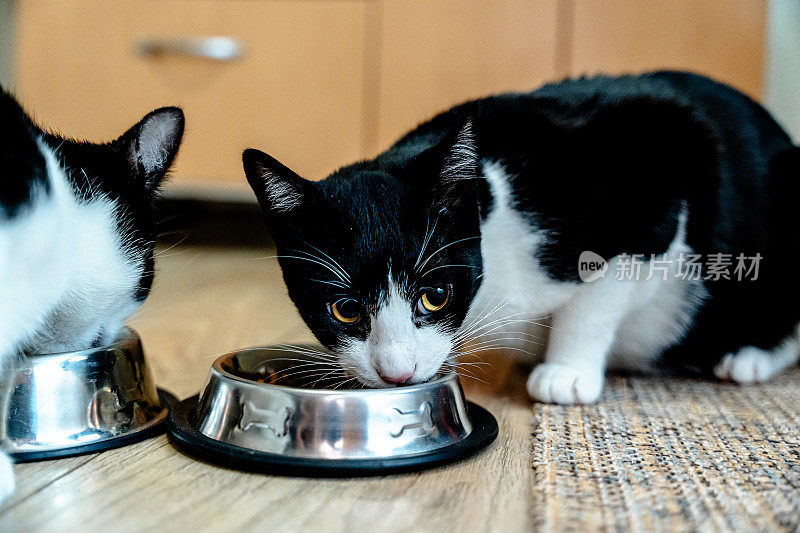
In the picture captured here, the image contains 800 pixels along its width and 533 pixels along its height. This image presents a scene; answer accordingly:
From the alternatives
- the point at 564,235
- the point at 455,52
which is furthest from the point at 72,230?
the point at 455,52

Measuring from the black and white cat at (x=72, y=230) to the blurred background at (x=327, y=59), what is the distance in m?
1.53

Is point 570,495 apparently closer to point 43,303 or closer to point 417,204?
point 417,204

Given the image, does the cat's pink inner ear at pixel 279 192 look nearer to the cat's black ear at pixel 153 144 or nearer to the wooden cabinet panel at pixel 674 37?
the cat's black ear at pixel 153 144

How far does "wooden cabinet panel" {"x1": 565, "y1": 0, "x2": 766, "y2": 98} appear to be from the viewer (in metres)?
2.28

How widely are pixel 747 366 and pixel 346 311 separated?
30.5 inches

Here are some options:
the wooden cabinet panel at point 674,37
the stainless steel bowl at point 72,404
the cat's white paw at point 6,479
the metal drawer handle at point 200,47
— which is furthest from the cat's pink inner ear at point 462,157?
the metal drawer handle at point 200,47

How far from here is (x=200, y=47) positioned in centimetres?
266

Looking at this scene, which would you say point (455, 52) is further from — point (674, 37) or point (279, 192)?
point (279, 192)

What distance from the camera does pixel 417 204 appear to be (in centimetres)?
104

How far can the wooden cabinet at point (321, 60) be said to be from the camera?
237 centimetres

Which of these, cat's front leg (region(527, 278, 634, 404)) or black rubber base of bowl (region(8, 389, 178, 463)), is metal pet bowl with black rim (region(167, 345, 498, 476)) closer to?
black rubber base of bowl (region(8, 389, 178, 463))

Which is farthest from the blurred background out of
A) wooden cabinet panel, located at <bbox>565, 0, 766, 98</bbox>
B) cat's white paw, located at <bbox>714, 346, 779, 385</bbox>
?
cat's white paw, located at <bbox>714, 346, 779, 385</bbox>

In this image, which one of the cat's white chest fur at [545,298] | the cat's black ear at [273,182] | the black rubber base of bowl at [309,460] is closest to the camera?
the black rubber base of bowl at [309,460]

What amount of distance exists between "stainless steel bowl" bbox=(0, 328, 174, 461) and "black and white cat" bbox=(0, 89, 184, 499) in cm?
4
